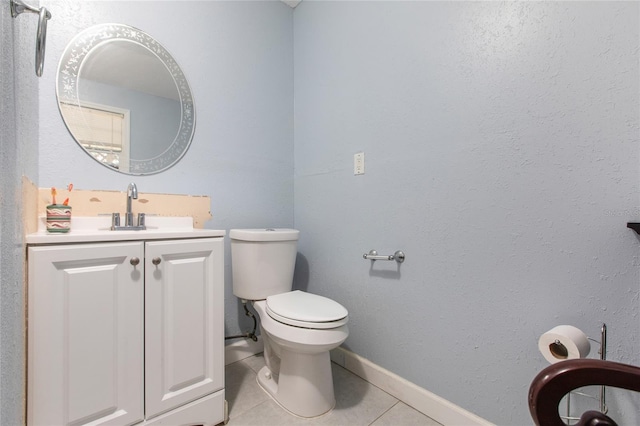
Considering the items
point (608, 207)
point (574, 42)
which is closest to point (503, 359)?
point (608, 207)

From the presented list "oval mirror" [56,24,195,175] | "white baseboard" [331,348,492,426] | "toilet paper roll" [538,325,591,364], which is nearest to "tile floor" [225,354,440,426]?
"white baseboard" [331,348,492,426]

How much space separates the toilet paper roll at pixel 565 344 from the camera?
0.76 meters

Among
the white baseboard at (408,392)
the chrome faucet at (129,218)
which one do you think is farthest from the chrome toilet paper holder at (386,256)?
the chrome faucet at (129,218)

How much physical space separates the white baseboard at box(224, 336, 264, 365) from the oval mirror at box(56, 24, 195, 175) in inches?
42.2

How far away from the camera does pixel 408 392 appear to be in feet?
4.18

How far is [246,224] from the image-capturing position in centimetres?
171

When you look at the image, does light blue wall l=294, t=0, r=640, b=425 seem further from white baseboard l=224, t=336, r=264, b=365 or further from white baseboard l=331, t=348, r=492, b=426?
white baseboard l=224, t=336, r=264, b=365

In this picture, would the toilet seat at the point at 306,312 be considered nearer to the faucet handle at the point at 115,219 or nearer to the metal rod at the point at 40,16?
the faucet handle at the point at 115,219

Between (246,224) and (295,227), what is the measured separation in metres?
0.36

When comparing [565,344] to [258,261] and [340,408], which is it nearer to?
[340,408]

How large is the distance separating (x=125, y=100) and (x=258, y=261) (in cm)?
101

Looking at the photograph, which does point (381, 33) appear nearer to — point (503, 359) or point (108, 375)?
point (503, 359)

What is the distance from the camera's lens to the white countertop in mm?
833

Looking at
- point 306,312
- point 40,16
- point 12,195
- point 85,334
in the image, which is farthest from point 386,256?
point 40,16
